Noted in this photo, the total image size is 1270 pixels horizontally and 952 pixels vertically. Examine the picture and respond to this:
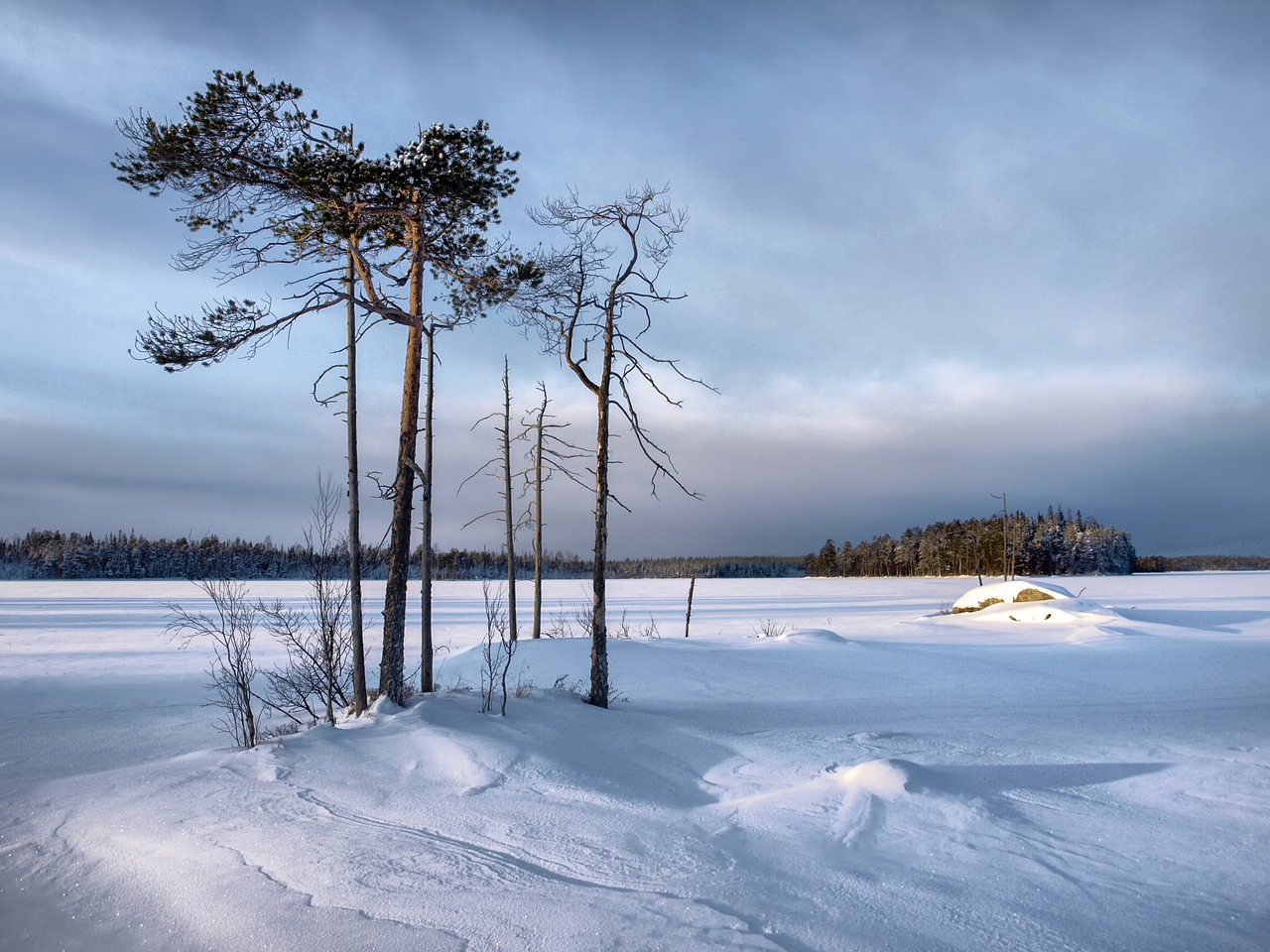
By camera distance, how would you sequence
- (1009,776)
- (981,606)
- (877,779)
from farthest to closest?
1. (981,606)
2. (1009,776)
3. (877,779)

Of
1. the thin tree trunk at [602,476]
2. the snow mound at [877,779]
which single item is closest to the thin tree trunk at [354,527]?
the thin tree trunk at [602,476]

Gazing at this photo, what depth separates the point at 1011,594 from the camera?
27484mm

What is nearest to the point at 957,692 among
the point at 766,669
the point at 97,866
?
the point at 766,669

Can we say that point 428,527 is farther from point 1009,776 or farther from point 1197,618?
point 1197,618

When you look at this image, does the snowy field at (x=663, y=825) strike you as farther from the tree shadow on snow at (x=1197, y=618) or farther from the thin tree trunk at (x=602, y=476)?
the tree shadow on snow at (x=1197, y=618)

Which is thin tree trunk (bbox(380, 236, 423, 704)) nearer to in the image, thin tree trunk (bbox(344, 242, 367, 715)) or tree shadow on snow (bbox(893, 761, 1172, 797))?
thin tree trunk (bbox(344, 242, 367, 715))

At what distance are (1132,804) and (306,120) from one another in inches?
442

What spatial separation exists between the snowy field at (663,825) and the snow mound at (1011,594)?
15.4 meters

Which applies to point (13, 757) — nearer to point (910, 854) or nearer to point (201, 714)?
point (201, 714)

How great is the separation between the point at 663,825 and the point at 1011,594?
26337 mm

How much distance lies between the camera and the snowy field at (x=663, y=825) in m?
3.84

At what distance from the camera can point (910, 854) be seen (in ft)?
15.7

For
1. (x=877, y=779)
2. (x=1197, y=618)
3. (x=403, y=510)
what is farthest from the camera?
(x=1197, y=618)

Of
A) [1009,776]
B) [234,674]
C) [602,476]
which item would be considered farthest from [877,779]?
[234,674]
